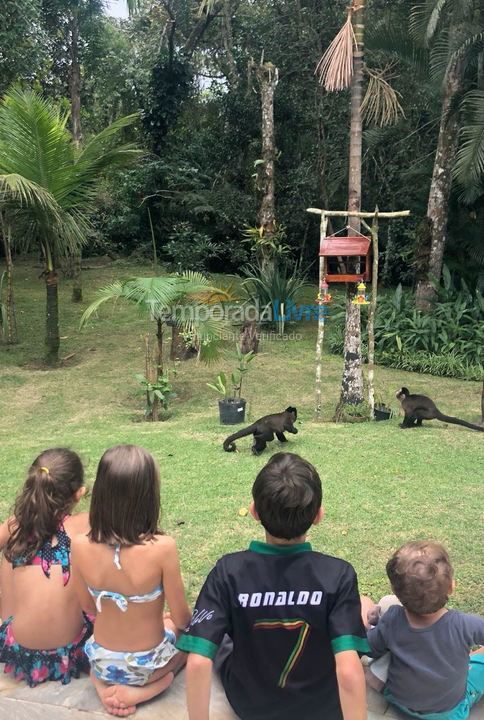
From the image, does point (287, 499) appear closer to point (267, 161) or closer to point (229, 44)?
point (267, 161)

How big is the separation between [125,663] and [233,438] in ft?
10.8

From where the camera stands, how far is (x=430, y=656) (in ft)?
5.87

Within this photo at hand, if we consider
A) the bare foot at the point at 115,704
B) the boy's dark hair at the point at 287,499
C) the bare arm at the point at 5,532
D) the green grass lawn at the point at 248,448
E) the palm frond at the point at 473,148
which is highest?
the palm frond at the point at 473,148

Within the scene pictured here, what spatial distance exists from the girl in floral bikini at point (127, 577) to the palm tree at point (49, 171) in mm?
6615

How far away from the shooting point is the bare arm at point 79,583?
1884mm

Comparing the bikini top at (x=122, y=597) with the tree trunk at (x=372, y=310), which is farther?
the tree trunk at (x=372, y=310)

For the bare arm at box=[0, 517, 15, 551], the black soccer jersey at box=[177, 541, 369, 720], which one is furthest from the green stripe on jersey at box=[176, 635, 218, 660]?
the bare arm at box=[0, 517, 15, 551]

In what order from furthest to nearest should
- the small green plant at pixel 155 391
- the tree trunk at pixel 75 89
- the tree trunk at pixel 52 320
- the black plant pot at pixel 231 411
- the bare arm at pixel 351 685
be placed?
the tree trunk at pixel 75 89
the tree trunk at pixel 52 320
the small green plant at pixel 155 391
the black plant pot at pixel 231 411
the bare arm at pixel 351 685

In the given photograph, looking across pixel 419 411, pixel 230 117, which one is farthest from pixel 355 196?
pixel 230 117

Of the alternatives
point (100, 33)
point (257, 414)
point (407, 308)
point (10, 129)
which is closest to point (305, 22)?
point (100, 33)

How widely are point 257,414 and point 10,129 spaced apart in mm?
4887

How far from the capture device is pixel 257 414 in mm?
7004

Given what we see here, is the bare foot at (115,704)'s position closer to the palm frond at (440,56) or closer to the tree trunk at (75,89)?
the palm frond at (440,56)

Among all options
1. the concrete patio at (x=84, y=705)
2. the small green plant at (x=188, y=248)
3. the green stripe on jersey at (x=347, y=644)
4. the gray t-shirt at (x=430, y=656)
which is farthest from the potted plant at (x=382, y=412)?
the small green plant at (x=188, y=248)
